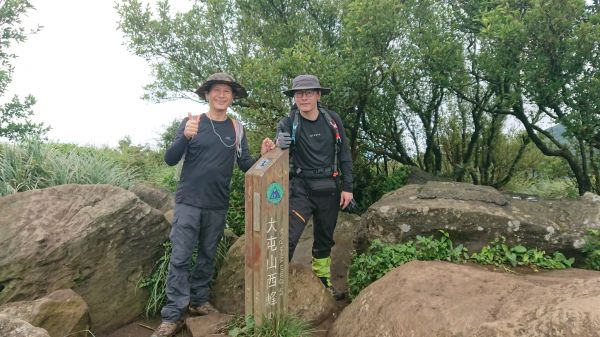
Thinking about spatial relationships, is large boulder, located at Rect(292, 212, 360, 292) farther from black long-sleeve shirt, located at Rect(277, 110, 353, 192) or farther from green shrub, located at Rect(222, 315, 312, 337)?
green shrub, located at Rect(222, 315, 312, 337)

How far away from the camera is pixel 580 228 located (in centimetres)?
500

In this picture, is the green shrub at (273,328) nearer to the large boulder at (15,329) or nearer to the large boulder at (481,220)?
the large boulder at (481,220)

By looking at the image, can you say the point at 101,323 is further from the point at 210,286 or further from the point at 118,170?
the point at 118,170

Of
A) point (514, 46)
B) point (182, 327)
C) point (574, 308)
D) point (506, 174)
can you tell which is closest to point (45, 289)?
point (182, 327)

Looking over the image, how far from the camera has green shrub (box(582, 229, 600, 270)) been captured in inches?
188

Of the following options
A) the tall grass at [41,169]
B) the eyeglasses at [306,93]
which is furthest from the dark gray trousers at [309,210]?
the tall grass at [41,169]

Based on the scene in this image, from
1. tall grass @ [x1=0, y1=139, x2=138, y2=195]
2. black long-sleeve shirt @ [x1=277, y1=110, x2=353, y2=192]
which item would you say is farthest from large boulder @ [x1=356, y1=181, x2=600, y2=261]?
tall grass @ [x1=0, y1=139, x2=138, y2=195]

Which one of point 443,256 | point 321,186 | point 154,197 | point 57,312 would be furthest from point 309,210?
point 154,197

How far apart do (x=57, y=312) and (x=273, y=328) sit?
215 centimetres

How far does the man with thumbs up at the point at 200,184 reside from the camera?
457 cm

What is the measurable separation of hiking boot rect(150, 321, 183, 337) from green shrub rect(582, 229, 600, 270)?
4.51 metres

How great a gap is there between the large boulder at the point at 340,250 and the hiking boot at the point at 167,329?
1816 mm

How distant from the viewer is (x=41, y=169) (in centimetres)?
718

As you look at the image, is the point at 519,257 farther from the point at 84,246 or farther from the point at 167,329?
the point at 84,246
